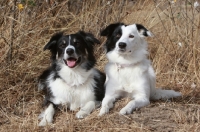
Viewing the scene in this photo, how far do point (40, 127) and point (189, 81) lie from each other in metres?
2.60

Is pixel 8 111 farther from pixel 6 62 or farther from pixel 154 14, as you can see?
pixel 154 14

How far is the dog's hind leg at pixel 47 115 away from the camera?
3.72 metres

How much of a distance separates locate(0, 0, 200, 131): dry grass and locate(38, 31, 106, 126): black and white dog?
0.23 meters

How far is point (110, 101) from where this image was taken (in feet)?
13.4

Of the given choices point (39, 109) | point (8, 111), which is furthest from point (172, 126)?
point (8, 111)

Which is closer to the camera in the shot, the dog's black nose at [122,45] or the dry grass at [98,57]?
the dry grass at [98,57]

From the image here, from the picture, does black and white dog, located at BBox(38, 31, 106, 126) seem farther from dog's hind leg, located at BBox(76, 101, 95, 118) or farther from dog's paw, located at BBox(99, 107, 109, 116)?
dog's paw, located at BBox(99, 107, 109, 116)

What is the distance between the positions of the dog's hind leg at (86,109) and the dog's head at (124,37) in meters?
0.67

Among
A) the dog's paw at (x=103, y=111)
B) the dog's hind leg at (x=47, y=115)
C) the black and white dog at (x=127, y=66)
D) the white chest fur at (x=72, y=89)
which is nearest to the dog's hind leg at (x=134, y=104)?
the black and white dog at (x=127, y=66)

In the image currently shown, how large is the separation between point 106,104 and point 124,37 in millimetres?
787

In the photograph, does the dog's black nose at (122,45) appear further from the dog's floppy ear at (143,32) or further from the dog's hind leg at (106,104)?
the dog's hind leg at (106,104)

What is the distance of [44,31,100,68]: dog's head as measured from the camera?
160 inches

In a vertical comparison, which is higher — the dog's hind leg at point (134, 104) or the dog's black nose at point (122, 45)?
the dog's black nose at point (122, 45)

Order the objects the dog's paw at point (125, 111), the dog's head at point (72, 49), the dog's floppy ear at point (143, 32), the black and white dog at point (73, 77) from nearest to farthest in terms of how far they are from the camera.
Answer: the dog's paw at point (125, 111)
the dog's head at point (72, 49)
the black and white dog at point (73, 77)
the dog's floppy ear at point (143, 32)
